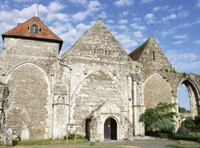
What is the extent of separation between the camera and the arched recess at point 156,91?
23578 mm

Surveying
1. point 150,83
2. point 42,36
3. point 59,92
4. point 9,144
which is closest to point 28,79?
point 59,92

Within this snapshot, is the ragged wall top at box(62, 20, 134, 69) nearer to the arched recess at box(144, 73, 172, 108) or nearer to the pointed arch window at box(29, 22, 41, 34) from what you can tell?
the pointed arch window at box(29, 22, 41, 34)

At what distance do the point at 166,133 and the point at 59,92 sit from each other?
12703 millimetres

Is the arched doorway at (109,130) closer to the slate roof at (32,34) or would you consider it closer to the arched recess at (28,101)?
the arched recess at (28,101)

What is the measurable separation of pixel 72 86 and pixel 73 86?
11cm

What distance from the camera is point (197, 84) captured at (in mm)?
28141

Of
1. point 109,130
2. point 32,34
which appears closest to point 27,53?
point 32,34

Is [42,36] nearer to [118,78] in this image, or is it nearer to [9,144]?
[118,78]

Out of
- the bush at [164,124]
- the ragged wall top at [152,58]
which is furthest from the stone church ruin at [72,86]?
the bush at [164,124]

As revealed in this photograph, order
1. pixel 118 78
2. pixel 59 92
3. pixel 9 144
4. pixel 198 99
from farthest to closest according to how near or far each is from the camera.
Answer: pixel 198 99 < pixel 118 78 < pixel 59 92 < pixel 9 144

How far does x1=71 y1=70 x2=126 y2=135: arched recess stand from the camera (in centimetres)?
1959

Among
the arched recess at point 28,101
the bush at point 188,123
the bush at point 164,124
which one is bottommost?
the bush at point 188,123

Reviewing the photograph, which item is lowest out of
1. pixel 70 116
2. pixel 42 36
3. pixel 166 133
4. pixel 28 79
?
pixel 166 133

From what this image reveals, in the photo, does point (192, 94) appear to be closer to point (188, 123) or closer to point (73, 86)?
point (188, 123)
